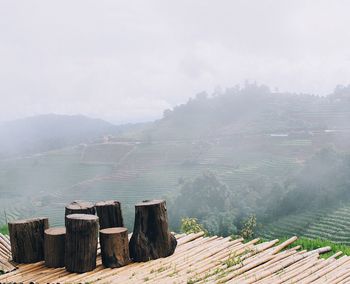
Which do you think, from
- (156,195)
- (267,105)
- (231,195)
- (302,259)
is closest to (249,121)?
(267,105)

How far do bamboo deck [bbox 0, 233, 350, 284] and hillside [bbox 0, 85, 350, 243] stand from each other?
22.3m

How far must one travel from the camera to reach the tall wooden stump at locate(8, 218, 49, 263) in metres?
4.61

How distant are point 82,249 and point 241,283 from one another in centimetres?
149

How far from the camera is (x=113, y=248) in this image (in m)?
4.41

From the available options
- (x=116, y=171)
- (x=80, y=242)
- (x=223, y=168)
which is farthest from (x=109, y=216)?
(x=116, y=171)

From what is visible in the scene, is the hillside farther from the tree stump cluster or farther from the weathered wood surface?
the weathered wood surface

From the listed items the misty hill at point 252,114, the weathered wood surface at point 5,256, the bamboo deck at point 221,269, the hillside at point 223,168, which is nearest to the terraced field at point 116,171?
the hillside at point 223,168

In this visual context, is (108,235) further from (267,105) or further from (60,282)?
(267,105)

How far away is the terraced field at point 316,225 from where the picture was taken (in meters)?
26.4

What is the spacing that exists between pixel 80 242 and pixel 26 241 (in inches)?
27.3

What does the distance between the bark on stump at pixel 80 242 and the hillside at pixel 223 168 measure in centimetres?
2336

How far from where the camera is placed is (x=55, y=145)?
77.4 meters

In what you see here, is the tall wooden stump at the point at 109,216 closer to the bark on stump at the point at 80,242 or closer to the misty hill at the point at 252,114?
the bark on stump at the point at 80,242

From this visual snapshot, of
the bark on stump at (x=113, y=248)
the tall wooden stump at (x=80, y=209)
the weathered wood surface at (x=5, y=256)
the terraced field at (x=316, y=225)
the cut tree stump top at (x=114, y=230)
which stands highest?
the tall wooden stump at (x=80, y=209)
